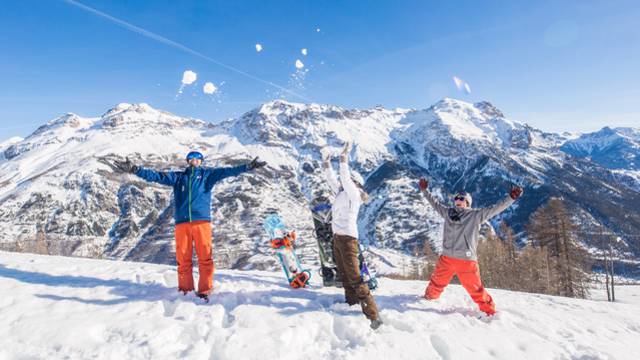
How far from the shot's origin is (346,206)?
748cm

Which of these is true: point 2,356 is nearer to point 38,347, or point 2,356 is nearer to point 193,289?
point 38,347

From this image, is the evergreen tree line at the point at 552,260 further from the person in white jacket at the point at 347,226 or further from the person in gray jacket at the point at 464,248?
the person in white jacket at the point at 347,226

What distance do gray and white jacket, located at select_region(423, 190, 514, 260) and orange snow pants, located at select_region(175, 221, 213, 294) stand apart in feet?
17.4

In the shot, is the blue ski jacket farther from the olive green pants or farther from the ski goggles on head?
the olive green pants

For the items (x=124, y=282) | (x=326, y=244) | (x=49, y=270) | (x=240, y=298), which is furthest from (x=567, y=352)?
(x=49, y=270)

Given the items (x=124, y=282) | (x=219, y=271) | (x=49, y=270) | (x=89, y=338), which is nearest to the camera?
(x=89, y=338)

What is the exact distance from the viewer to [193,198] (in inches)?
326

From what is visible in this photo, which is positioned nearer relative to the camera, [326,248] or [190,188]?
[190,188]

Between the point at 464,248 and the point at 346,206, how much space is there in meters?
2.89

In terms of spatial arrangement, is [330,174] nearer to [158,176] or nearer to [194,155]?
[194,155]

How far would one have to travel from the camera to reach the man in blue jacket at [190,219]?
812cm

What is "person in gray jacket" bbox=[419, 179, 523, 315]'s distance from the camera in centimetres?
781

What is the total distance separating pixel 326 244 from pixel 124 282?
5.14m

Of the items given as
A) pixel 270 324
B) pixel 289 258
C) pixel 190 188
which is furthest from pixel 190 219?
pixel 270 324
